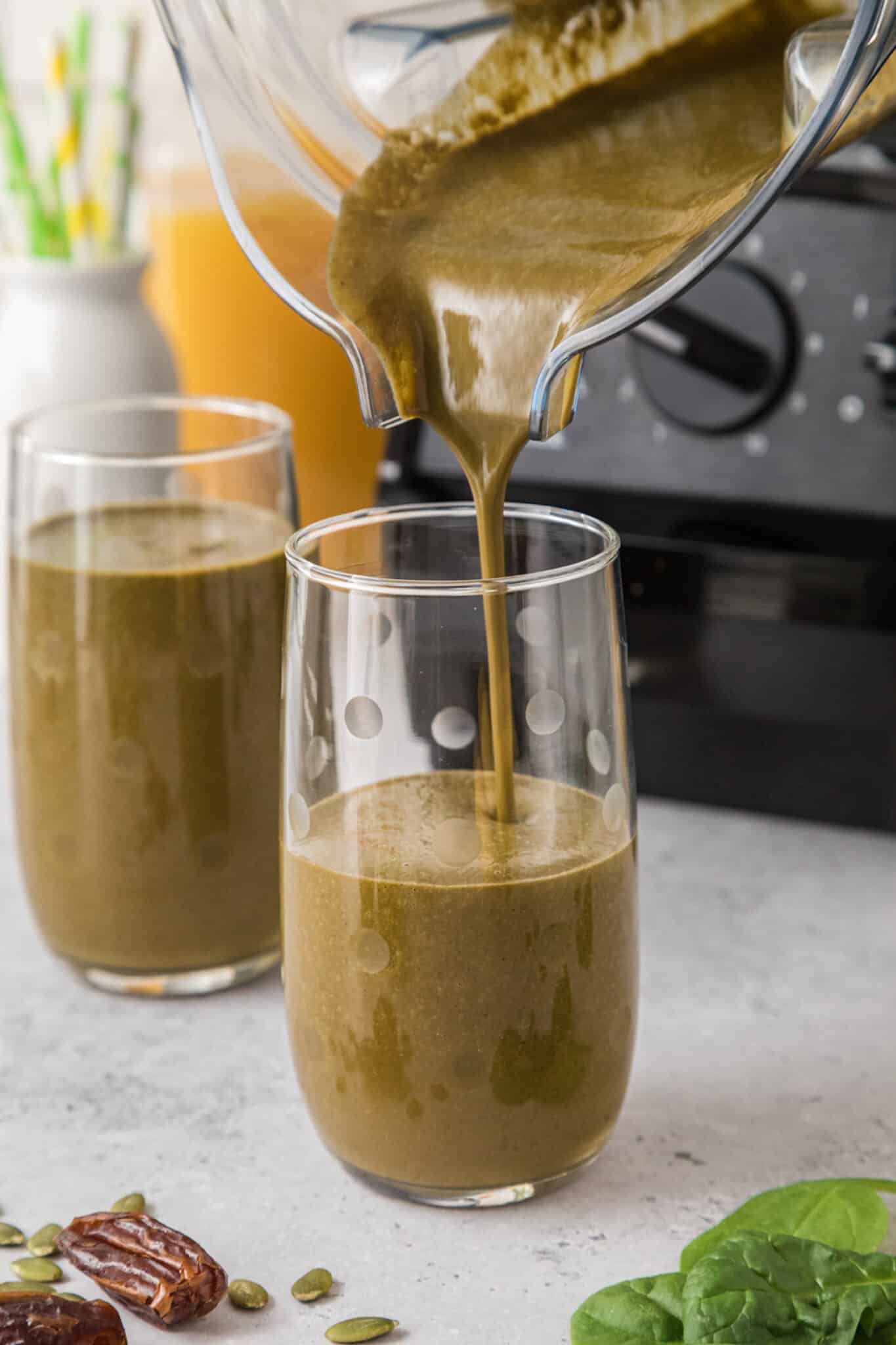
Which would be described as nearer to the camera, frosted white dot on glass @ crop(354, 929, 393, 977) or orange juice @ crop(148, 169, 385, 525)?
frosted white dot on glass @ crop(354, 929, 393, 977)

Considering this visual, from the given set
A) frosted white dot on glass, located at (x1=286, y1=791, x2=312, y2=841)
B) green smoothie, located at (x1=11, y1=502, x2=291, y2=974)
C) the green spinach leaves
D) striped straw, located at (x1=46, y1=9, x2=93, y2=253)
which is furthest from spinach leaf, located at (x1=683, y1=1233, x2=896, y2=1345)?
striped straw, located at (x1=46, y1=9, x2=93, y2=253)

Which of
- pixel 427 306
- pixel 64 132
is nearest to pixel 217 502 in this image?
pixel 427 306

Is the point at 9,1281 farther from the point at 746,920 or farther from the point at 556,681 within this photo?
the point at 746,920

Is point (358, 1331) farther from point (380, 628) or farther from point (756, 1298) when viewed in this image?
point (380, 628)

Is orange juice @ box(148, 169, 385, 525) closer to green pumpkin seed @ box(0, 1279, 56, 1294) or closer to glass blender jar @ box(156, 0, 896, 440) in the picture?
glass blender jar @ box(156, 0, 896, 440)

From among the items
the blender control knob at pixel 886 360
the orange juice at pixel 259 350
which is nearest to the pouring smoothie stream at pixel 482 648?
the blender control knob at pixel 886 360

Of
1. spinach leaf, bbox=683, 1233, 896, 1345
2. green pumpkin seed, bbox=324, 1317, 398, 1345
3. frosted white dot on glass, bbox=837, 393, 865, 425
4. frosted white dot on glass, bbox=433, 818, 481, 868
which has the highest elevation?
frosted white dot on glass, bbox=837, 393, 865, 425
